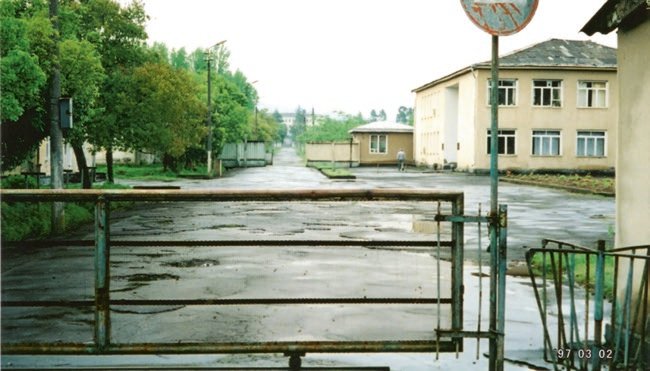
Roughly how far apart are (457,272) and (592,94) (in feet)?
172

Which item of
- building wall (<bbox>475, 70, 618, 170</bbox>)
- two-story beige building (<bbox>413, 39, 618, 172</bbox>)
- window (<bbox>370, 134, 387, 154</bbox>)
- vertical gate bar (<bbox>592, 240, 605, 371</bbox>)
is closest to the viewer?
vertical gate bar (<bbox>592, 240, 605, 371</bbox>)

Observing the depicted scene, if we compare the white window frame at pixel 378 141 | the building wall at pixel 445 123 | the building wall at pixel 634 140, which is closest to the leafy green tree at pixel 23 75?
the building wall at pixel 634 140

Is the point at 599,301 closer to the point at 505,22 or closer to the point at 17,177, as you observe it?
the point at 505,22

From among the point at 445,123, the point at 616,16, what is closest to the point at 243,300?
the point at 616,16

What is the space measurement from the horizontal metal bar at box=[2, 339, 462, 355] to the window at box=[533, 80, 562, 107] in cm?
5122

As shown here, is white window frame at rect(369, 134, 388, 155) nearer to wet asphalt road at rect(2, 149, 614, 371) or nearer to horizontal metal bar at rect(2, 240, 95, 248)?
wet asphalt road at rect(2, 149, 614, 371)

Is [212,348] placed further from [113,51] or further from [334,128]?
[334,128]

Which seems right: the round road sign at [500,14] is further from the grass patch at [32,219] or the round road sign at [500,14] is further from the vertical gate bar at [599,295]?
the grass patch at [32,219]

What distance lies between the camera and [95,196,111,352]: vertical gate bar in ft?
16.6

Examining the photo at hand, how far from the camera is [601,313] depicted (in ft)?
16.1

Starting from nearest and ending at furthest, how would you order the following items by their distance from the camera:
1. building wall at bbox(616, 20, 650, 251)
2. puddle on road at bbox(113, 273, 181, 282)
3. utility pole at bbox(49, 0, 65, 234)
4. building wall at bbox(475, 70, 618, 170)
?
building wall at bbox(616, 20, 650, 251) → puddle on road at bbox(113, 273, 181, 282) → utility pole at bbox(49, 0, 65, 234) → building wall at bbox(475, 70, 618, 170)

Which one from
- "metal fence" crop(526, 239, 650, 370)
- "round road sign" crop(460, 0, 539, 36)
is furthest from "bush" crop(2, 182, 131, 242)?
"round road sign" crop(460, 0, 539, 36)

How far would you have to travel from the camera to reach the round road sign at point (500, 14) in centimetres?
518

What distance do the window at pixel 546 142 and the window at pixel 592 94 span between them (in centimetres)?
286
